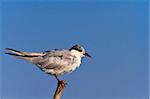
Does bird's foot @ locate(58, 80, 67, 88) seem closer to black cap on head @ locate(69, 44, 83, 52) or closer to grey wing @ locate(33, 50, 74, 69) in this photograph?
grey wing @ locate(33, 50, 74, 69)

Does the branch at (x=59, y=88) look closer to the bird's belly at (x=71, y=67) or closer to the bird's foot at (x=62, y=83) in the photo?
the bird's foot at (x=62, y=83)

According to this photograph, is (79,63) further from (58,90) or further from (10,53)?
(10,53)

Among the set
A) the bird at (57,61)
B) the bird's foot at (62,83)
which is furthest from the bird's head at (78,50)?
the bird's foot at (62,83)

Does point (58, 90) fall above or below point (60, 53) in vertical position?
below

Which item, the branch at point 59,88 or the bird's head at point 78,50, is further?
the bird's head at point 78,50

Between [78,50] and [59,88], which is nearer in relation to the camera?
[59,88]

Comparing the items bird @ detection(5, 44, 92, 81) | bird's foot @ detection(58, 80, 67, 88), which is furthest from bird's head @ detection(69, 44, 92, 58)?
bird's foot @ detection(58, 80, 67, 88)

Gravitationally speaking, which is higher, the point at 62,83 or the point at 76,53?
the point at 76,53

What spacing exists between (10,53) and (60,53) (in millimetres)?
1490

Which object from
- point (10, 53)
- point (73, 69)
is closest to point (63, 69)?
point (73, 69)

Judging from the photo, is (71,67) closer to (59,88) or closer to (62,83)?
(62,83)

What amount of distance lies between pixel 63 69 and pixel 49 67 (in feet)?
1.31

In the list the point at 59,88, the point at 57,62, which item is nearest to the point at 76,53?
the point at 57,62

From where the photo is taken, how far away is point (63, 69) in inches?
564
